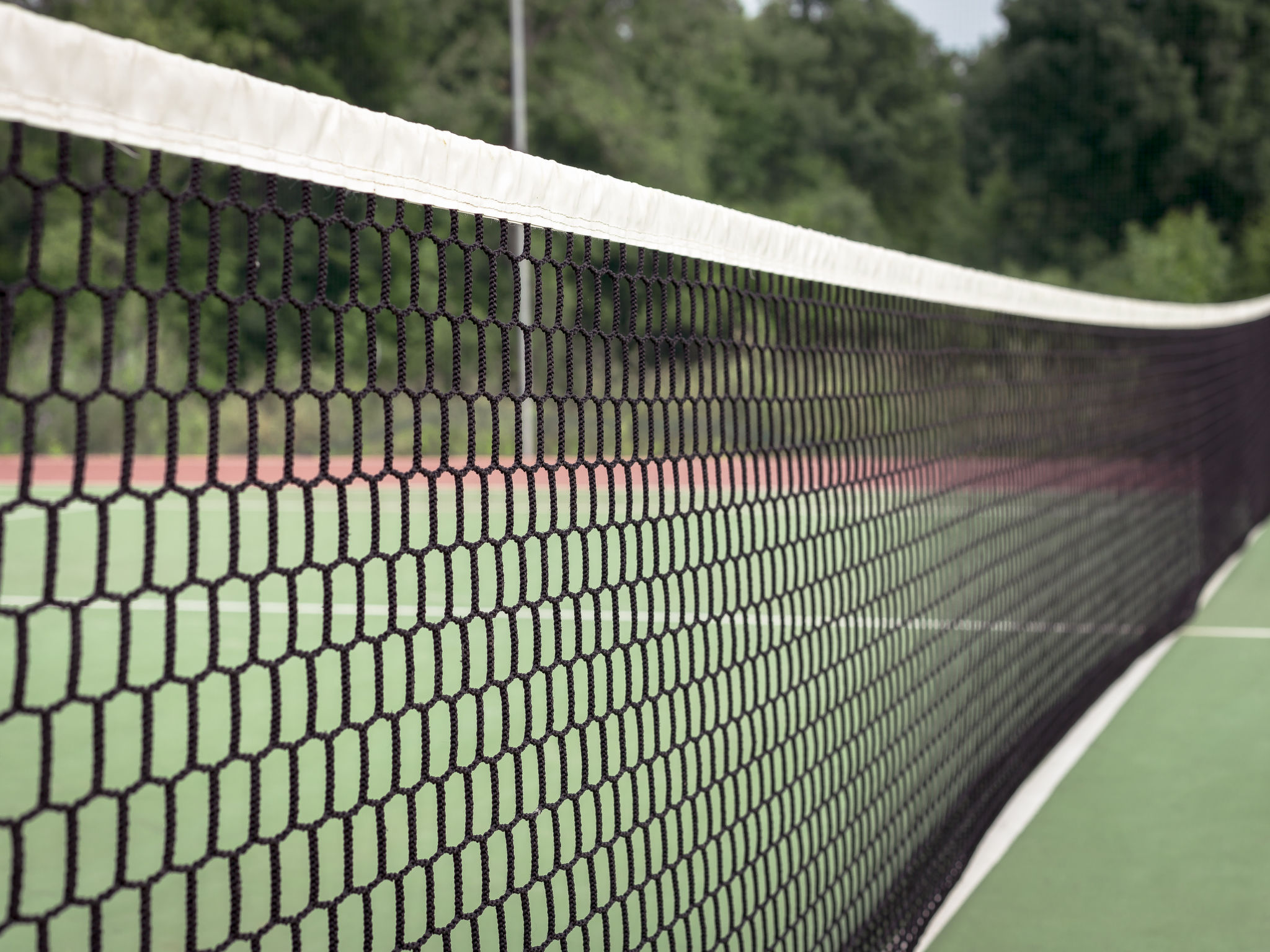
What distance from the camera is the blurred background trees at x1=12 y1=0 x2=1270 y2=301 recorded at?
57.9 ft

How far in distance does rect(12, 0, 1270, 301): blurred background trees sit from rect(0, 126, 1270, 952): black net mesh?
11397 mm

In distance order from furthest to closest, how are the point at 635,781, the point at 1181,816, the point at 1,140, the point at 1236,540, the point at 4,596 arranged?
the point at 1,140
the point at 1236,540
the point at 4,596
the point at 1181,816
the point at 635,781

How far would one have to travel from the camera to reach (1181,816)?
2.78 meters

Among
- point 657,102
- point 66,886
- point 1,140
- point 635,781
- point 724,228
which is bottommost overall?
point 635,781

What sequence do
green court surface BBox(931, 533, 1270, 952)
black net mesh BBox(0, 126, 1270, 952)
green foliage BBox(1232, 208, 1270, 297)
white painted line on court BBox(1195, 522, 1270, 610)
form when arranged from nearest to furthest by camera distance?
1. black net mesh BBox(0, 126, 1270, 952)
2. green court surface BBox(931, 533, 1270, 952)
3. white painted line on court BBox(1195, 522, 1270, 610)
4. green foliage BBox(1232, 208, 1270, 297)

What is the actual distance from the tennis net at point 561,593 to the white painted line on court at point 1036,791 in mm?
42

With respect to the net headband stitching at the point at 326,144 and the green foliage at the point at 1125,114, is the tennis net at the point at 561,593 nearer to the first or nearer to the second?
the net headband stitching at the point at 326,144

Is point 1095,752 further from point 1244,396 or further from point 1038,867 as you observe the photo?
point 1244,396

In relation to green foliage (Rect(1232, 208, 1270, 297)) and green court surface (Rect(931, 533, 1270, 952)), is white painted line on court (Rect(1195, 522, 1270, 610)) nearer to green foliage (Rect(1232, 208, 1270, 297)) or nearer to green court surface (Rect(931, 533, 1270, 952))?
green court surface (Rect(931, 533, 1270, 952))

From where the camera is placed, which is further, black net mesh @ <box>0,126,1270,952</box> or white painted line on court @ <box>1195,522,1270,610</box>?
white painted line on court @ <box>1195,522,1270,610</box>

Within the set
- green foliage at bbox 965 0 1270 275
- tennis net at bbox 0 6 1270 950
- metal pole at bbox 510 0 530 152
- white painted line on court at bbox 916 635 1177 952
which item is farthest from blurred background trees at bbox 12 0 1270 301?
white painted line on court at bbox 916 635 1177 952

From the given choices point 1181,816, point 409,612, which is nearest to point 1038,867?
point 1181,816

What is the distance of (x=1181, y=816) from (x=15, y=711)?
2493mm

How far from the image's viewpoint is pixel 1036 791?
2928 millimetres
